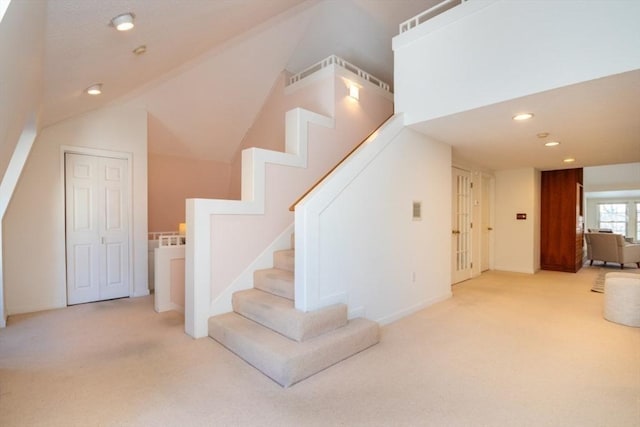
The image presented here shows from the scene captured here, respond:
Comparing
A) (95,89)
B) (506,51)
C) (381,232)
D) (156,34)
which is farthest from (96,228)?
(506,51)

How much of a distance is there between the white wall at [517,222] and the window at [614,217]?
338 inches

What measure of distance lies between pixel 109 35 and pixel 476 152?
5248 mm

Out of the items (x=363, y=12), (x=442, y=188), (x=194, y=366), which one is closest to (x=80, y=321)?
(x=194, y=366)

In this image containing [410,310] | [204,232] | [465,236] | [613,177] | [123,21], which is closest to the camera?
[123,21]

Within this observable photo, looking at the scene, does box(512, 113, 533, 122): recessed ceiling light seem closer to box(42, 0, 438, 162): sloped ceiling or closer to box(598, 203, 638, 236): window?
box(42, 0, 438, 162): sloped ceiling

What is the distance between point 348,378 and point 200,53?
4.22m

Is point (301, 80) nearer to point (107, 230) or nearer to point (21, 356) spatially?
point (107, 230)

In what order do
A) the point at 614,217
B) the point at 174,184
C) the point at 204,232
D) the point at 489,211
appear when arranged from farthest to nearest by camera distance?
the point at 614,217, the point at 489,211, the point at 174,184, the point at 204,232

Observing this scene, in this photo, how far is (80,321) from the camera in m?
3.70

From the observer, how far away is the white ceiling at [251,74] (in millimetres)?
2391

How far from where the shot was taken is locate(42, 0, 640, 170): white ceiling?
2.39 meters

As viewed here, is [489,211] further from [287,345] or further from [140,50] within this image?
[140,50]

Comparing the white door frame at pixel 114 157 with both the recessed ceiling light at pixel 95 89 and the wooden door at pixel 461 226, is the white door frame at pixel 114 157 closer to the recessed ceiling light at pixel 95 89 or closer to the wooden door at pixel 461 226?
the recessed ceiling light at pixel 95 89

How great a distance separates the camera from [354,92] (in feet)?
16.6
